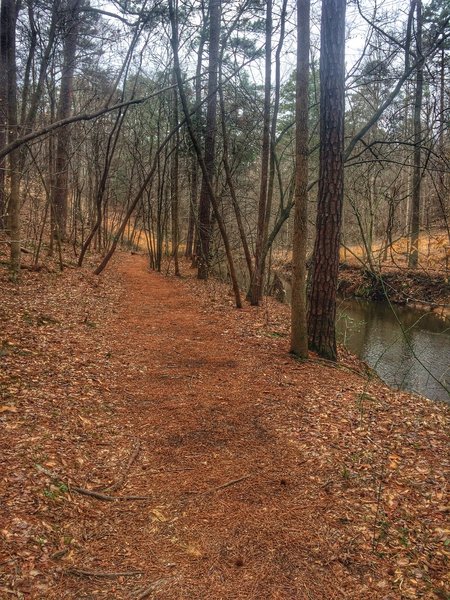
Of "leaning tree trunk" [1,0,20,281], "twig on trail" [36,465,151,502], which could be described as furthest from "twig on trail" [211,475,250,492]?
"leaning tree trunk" [1,0,20,281]

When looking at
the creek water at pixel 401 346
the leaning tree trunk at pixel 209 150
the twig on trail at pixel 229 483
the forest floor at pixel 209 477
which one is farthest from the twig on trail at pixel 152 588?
the leaning tree trunk at pixel 209 150

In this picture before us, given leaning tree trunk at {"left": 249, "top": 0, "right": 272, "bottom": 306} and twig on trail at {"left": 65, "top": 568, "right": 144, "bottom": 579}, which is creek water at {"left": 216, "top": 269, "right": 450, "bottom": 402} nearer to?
leaning tree trunk at {"left": 249, "top": 0, "right": 272, "bottom": 306}

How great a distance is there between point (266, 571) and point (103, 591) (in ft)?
3.48

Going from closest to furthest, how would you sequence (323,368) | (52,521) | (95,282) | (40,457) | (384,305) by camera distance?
(52,521)
(40,457)
(323,368)
(95,282)
(384,305)

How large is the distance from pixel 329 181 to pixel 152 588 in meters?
6.11

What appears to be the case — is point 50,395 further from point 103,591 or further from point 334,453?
point 334,453

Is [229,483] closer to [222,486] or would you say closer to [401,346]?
[222,486]

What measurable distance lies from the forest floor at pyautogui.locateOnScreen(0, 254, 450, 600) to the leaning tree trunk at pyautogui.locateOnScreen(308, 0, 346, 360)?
2.74ft

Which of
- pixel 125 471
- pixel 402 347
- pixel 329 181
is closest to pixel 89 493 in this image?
pixel 125 471

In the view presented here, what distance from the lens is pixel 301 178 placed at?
6785 mm

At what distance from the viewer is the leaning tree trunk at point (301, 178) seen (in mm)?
6590

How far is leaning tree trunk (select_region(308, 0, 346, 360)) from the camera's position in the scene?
683 centimetres

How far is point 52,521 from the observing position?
125 inches

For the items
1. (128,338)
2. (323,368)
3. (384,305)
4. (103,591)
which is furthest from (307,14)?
(384,305)
